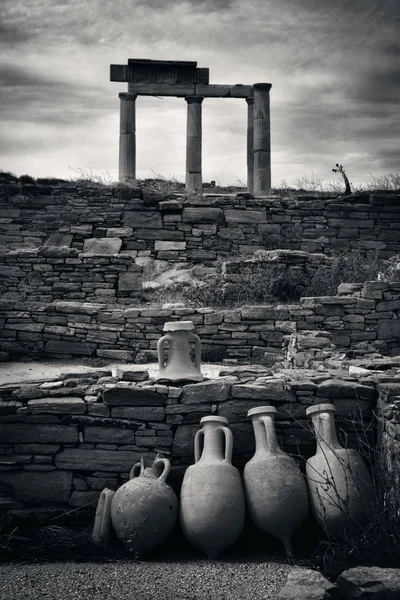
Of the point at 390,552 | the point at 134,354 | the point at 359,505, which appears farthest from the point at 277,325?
the point at 390,552

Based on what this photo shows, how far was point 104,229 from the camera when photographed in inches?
512

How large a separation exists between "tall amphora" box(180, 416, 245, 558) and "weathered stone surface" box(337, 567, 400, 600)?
3.18 ft

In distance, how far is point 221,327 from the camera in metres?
8.69

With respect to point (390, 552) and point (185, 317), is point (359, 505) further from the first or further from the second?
point (185, 317)

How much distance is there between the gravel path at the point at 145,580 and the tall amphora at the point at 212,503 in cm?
15

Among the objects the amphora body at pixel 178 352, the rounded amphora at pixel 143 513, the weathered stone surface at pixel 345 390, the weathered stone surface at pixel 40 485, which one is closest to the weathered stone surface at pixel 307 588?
the rounded amphora at pixel 143 513

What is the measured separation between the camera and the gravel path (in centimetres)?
315

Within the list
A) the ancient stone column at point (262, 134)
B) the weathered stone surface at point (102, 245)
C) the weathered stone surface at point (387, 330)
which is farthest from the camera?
the ancient stone column at point (262, 134)

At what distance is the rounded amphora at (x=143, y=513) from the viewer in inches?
145

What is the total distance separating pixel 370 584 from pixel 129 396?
218 centimetres

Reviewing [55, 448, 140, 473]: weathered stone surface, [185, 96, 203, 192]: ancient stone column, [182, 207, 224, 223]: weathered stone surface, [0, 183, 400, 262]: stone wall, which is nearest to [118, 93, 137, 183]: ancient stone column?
[185, 96, 203, 192]: ancient stone column

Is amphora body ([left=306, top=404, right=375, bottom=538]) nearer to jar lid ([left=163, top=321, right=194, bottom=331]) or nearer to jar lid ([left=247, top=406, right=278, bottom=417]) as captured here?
jar lid ([left=247, top=406, right=278, bottom=417])

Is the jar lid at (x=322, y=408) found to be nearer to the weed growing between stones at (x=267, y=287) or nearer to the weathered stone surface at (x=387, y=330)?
the weathered stone surface at (x=387, y=330)

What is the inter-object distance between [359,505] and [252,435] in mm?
944
